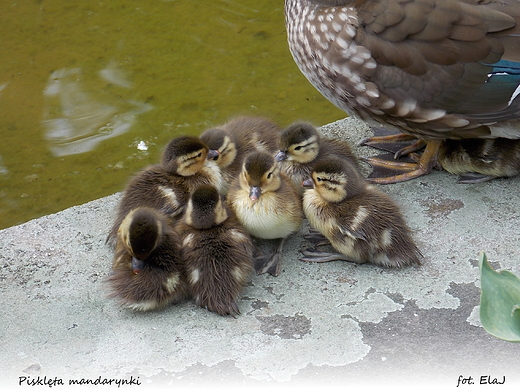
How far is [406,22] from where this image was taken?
11.3 feet

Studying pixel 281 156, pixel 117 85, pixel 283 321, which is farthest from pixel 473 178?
pixel 117 85

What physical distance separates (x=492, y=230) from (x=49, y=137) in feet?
10.3

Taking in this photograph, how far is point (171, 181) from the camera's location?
11.3 feet

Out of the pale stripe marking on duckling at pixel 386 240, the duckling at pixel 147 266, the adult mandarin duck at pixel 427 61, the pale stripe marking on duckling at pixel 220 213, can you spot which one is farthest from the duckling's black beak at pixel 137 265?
the adult mandarin duck at pixel 427 61

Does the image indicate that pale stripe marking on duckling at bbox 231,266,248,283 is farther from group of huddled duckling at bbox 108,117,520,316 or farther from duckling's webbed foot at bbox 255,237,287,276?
duckling's webbed foot at bbox 255,237,287,276

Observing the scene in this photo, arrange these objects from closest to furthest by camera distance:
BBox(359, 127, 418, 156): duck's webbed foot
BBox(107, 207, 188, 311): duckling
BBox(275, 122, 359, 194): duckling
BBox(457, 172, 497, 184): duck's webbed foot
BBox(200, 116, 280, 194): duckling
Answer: BBox(107, 207, 188, 311): duckling
BBox(275, 122, 359, 194): duckling
BBox(200, 116, 280, 194): duckling
BBox(457, 172, 497, 184): duck's webbed foot
BBox(359, 127, 418, 156): duck's webbed foot

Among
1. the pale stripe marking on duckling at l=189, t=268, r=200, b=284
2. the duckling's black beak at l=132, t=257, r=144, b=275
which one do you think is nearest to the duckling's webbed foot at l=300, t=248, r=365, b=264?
the pale stripe marking on duckling at l=189, t=268, r=200, b=284

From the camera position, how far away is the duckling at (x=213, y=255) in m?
2.99

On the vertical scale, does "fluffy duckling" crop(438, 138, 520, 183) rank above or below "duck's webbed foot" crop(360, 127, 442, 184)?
above

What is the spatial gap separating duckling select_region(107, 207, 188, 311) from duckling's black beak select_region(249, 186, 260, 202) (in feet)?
1.21

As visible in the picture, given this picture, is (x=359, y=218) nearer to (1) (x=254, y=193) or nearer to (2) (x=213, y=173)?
(1) (x=254, y=193)

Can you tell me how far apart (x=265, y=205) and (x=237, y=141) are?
66 cm

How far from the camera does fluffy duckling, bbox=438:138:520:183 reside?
3705 millimetres

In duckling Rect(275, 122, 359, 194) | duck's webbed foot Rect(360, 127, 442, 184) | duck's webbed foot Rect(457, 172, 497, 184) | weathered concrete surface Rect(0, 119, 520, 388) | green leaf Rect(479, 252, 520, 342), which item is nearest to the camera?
green leaf Rect(479, 252, 520, 342)
